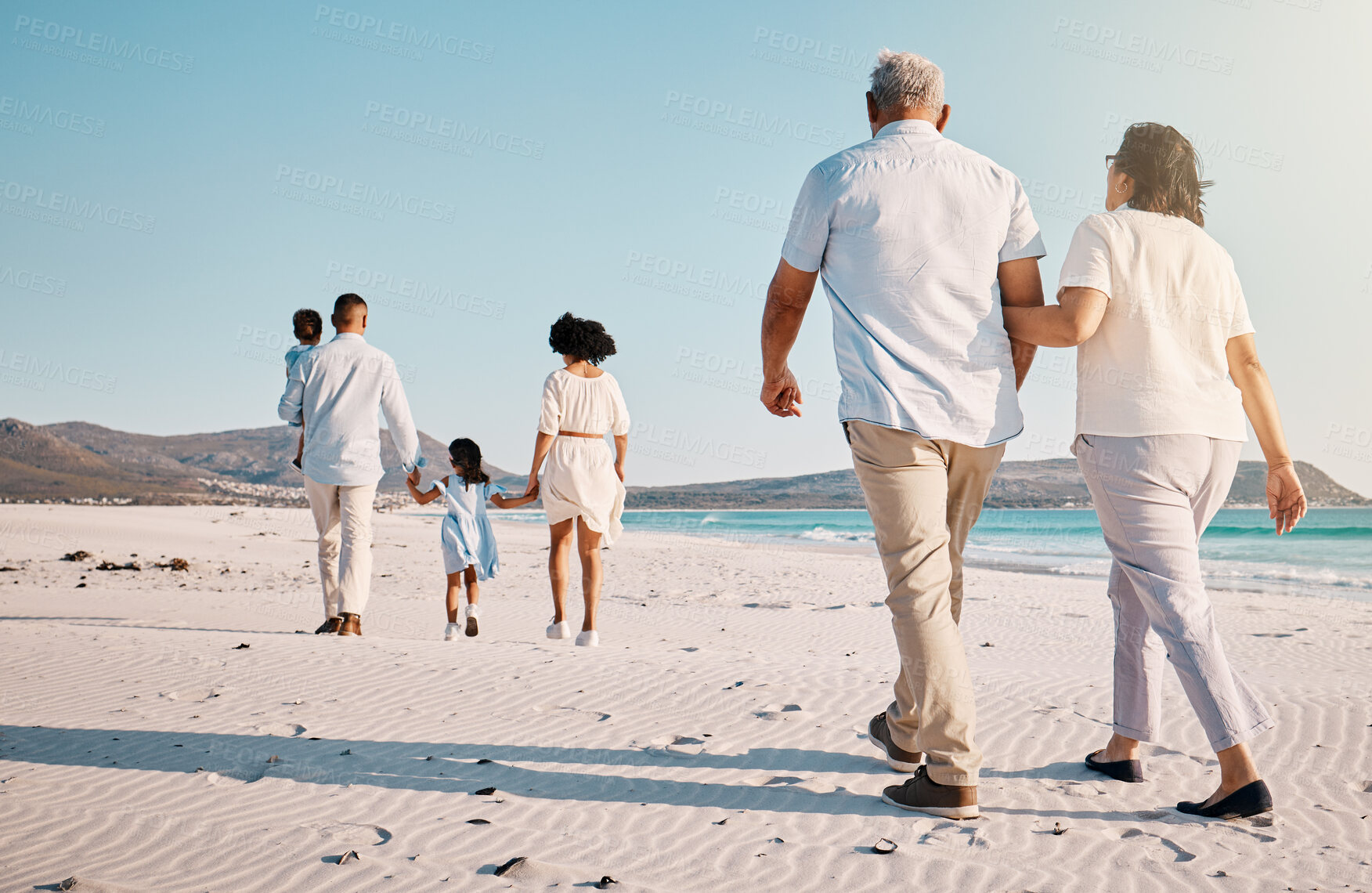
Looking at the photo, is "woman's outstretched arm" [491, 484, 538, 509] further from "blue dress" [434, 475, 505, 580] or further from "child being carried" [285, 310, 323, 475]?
"child being carried" [285, 310, 323, 475]

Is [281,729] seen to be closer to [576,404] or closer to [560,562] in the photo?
[560,562]

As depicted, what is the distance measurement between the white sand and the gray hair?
7.43ft

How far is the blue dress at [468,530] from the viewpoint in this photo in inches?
275

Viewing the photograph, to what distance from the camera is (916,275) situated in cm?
245

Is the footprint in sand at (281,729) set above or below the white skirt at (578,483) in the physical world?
below

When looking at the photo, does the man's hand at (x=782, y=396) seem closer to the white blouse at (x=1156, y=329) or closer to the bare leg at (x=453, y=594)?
the white blouse at (x=1156, y=329)

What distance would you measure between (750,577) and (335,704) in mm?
10372

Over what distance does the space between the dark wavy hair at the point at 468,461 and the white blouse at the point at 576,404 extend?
167 centimetres

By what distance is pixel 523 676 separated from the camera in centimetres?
427

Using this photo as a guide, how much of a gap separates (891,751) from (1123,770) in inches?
32.0

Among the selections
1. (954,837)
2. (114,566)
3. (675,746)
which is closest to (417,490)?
(675,746)

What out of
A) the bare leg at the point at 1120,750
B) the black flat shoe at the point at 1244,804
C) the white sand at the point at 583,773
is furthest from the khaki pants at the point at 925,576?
the bare leg at the point at 1120,750

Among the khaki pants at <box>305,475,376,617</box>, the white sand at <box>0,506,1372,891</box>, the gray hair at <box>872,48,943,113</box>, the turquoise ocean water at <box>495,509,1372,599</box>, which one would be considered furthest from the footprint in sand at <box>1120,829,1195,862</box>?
the turquoise ocean water at <box>495,509,1372,599</box>

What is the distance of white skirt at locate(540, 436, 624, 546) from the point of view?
579 centimetres
